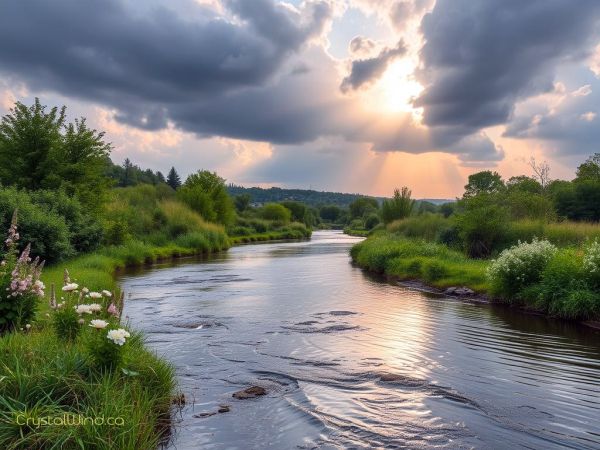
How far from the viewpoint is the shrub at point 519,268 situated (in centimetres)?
1691

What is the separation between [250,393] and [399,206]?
48211 millimetres

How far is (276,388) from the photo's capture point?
8.84m

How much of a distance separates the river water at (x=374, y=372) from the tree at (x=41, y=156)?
13.0m

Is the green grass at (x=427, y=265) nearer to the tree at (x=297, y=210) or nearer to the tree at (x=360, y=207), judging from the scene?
the tree at (x=297, y=210)

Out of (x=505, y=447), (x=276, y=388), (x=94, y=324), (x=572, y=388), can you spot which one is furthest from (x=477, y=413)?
(x=94, y=324)

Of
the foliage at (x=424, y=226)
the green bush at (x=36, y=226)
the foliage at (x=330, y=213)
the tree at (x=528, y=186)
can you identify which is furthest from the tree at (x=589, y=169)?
the foliage at (x=330, y=213)

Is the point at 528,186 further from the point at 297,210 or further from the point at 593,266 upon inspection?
the point at 297,210

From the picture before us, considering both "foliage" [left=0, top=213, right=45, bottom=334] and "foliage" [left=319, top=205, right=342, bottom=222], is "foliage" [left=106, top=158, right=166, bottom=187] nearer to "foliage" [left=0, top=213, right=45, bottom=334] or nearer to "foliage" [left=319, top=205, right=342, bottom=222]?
"foliage" [left=319, top=205, right=342, bottom=222]

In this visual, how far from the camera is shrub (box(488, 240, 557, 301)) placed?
1691 cm

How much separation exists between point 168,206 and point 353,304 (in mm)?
36265

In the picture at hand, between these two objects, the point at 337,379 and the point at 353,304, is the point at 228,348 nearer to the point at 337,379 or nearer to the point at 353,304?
the point at 337,379

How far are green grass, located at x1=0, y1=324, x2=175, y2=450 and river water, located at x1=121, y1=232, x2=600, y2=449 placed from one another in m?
0.70

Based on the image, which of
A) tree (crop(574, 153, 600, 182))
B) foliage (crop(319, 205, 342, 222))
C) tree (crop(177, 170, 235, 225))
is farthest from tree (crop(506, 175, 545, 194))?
foliage (crop(319, 205, 342, 222))

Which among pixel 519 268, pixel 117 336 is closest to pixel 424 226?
pixel 519 268
